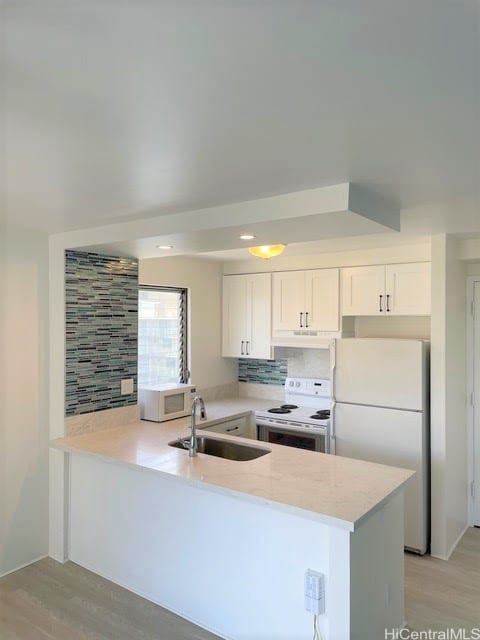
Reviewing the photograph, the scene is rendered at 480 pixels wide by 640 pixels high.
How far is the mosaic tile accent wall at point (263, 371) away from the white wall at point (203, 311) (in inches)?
4.8

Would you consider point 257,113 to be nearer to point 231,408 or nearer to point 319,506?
point 319,506

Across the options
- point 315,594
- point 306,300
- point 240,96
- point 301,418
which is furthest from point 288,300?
point 240,96

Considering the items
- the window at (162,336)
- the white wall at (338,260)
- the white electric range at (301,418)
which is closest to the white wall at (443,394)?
the white wall at (338,260)

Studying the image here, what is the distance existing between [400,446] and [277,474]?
4.66 feet

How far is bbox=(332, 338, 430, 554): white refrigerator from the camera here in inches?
136

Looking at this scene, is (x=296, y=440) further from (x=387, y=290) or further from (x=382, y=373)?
(x=387, y=290)

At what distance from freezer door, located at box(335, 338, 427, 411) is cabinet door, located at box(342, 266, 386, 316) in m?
0.40

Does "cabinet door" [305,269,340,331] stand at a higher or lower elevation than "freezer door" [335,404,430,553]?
higher

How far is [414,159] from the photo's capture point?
1769 mm

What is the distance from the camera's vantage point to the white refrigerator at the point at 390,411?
136 inches

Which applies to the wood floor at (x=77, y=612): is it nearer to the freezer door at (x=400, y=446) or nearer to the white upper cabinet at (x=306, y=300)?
the freezer door at (x=400, y=446)

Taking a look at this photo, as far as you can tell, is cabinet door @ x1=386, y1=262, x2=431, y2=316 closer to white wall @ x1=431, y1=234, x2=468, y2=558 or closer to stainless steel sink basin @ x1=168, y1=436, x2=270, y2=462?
white wall @ x1=431, y1=234, x2=468, y2=558

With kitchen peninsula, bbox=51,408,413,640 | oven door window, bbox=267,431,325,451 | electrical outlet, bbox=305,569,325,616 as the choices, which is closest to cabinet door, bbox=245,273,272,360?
oven door window, bbox=267,431,325,451

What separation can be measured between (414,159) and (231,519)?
6.49ft
